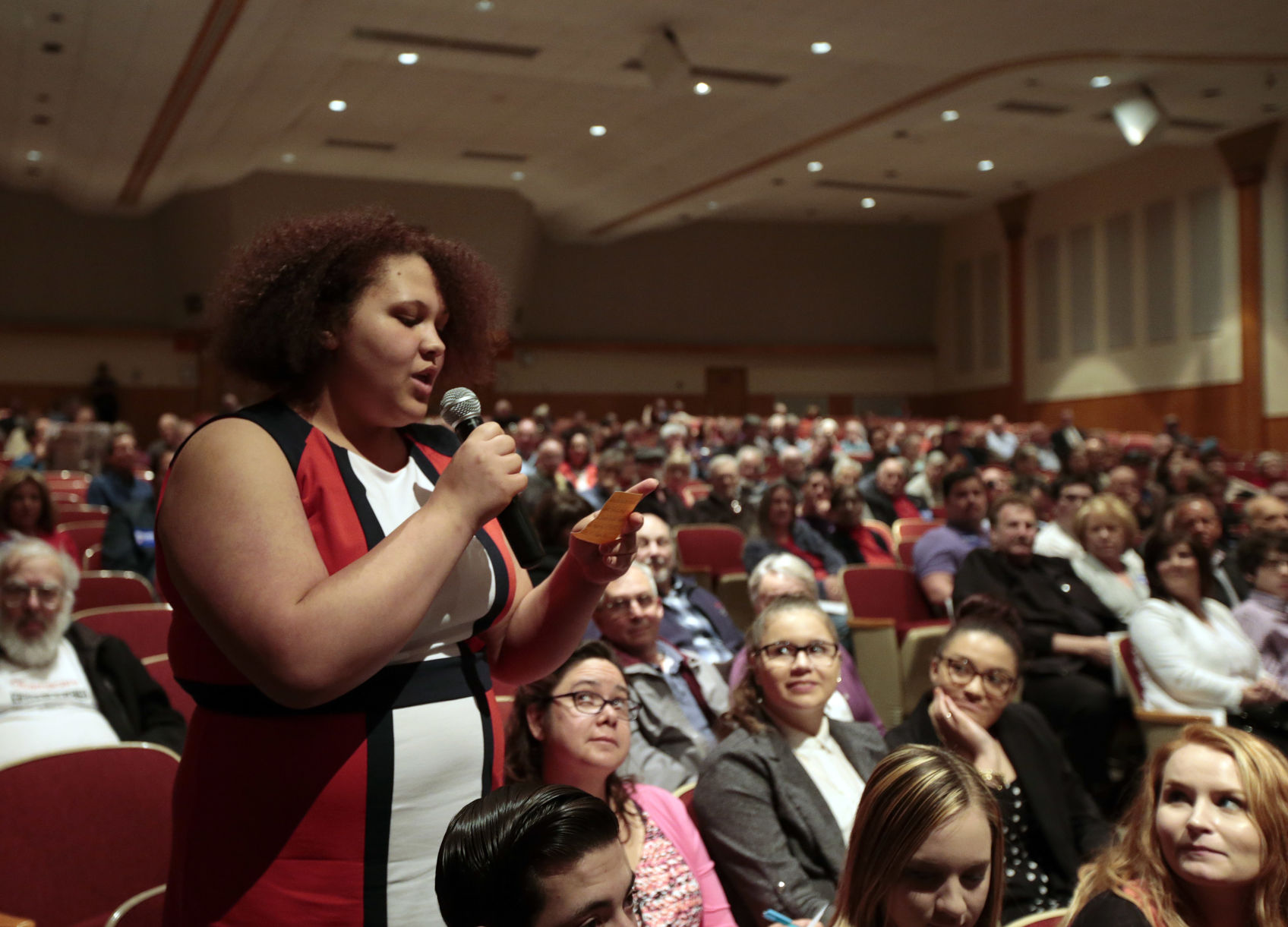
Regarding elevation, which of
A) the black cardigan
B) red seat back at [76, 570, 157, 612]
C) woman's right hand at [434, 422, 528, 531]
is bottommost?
the black cardigan

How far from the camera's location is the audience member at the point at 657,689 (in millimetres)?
2623

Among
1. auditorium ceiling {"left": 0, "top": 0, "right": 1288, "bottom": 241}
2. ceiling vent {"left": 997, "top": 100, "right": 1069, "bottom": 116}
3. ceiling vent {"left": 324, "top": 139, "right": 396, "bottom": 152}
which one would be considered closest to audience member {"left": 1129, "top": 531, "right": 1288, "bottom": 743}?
auditorium ceiling {"left": 0, "top": 0, "right": 1288, "bottom": 241}

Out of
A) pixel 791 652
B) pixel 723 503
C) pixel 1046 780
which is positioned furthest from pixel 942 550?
pixel 791 652

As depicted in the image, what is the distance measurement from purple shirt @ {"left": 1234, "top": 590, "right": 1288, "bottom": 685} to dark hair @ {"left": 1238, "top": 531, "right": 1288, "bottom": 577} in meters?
0.14

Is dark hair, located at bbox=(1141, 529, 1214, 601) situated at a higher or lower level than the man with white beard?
higher

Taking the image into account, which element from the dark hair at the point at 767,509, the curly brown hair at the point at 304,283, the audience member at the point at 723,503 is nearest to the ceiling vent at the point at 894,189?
the audience member at the point at 723,503

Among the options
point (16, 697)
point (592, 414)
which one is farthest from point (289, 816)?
→ point (592, 414)

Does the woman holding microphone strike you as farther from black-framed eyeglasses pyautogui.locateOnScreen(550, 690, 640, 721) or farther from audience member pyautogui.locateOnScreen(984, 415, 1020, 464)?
audience member pyautogui.locateOnScreen(984, 415, 1020, 464)

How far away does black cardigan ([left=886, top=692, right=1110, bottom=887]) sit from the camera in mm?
2422

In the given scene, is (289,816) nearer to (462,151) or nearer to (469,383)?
(469,383)

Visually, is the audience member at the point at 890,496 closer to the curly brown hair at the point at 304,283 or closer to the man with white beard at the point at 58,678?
the man with white beard at the point at 58,678

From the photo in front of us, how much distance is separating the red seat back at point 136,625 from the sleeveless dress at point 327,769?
2480mm

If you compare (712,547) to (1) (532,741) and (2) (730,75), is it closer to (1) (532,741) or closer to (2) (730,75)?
(1) (532,741)

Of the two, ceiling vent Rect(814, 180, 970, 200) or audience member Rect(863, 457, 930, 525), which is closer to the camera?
Result: audience member Rect(863, 457, 930, 525)
